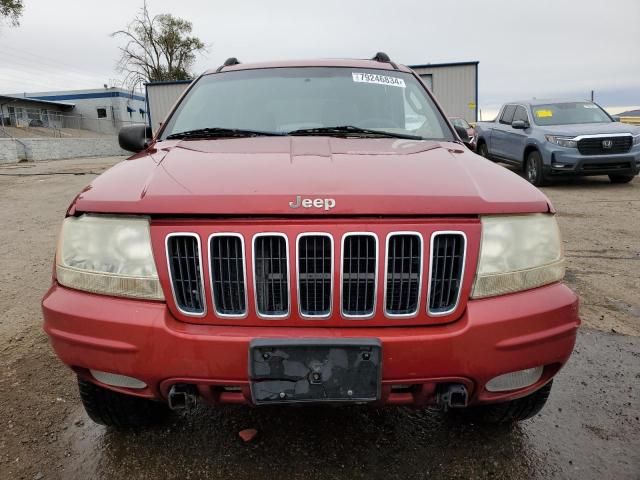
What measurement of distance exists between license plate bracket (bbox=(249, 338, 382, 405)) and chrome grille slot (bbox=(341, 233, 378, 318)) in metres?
0.12

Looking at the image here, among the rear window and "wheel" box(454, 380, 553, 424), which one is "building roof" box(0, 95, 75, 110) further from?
"wheel" box(454, 380, 553, 424)

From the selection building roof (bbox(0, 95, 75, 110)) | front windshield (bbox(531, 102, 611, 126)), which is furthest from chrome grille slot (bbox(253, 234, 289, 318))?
building roof (bbox(0, 95, 75, 110))

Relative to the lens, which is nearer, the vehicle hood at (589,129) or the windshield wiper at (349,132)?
the windshield wiper at (349,132)

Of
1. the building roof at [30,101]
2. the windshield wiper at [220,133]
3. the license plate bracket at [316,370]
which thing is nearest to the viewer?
the license plate bracket at [316,370]

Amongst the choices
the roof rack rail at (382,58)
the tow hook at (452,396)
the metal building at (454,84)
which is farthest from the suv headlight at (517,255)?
the metal building at (454,84)

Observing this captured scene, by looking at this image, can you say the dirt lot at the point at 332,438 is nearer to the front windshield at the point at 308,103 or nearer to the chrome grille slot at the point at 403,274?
the chrome grille slot at the point at 403,274

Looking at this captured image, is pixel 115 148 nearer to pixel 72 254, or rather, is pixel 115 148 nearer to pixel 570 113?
pixel 570 113

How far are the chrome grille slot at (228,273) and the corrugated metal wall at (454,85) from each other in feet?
66.8

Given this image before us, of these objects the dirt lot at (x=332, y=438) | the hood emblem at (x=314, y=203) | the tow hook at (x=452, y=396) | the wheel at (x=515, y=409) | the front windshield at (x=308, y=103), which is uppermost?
the front windshield at (x=308, y=103)

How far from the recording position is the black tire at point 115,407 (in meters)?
2.03

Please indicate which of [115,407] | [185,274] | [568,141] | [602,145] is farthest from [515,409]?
[602,145]

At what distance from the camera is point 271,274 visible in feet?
5.42

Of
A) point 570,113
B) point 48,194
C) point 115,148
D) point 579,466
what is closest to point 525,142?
point 570,113

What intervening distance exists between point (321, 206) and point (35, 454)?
1.67 m
